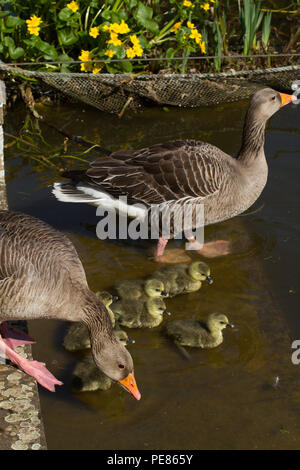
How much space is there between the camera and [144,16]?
27.2 feet

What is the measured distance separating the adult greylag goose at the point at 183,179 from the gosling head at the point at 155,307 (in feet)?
3.40

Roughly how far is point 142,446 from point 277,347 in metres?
1.55

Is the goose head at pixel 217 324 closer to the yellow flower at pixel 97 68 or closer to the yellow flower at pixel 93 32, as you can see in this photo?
the yellow flower at pixel 97 68

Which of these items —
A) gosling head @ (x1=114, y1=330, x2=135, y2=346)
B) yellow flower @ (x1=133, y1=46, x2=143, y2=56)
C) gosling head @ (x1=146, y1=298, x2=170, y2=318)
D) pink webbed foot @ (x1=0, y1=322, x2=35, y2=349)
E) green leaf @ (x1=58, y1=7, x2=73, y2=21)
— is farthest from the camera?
yellow flower @ (x1=133, y1=46, x2=143, y2=56)

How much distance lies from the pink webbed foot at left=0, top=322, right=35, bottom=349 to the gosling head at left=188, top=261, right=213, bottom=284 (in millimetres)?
1607

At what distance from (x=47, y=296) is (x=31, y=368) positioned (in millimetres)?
530

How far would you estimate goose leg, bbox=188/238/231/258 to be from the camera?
21.9 ft

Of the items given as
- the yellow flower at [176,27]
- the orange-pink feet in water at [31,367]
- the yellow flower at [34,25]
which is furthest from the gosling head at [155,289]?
the yellow flower at [176,27]

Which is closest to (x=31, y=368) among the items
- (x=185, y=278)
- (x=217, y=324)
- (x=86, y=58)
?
(x=217, y=324)

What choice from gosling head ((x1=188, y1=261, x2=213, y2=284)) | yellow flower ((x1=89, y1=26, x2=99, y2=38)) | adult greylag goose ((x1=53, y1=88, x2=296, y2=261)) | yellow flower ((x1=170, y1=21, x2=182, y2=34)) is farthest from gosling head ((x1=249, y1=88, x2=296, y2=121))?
yellow flower ((x1=89, y1=26, x2=99, y2=38))

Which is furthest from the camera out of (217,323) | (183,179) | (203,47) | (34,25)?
(203,47)

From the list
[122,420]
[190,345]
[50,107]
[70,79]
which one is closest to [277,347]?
[190,345]

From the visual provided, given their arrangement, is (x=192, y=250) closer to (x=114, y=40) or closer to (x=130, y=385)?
(x=130, y=385)

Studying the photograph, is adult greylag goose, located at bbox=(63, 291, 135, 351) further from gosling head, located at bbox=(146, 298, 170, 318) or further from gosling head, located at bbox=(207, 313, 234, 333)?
gosling head, located at bbox=(207, 313, 234, 333)
